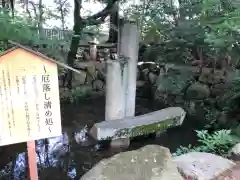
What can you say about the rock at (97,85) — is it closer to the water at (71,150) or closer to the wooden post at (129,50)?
the water at (71,150)

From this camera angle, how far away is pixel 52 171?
5.10 m

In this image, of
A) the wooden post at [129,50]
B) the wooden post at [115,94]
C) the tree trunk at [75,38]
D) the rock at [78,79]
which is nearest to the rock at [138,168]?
the wooden post at [115,94]

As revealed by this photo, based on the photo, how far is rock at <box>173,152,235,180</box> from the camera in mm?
3223

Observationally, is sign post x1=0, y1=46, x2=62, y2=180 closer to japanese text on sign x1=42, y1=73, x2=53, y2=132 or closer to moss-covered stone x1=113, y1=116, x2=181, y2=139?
japanese text on sign x1=42, y1=73, x2=53, y2=132

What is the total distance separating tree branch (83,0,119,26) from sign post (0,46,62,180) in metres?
5.12

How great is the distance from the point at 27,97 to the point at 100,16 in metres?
5.54

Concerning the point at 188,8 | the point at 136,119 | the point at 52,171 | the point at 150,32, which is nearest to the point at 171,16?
the point at 188,8

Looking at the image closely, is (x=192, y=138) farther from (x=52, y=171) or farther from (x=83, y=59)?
(x=83, y=59)

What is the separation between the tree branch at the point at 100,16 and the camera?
721 cm

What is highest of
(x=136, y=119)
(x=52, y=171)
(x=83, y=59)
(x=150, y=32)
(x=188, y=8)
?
(x=188, y=8)

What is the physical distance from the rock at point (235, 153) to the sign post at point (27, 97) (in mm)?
2464

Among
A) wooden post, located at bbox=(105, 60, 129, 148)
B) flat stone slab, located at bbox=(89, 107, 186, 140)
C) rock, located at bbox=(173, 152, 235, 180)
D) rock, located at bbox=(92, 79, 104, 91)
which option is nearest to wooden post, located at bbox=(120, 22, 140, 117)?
wooden post, located at bbox=(105, 60, 129, 148)

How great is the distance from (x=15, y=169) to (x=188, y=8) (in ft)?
14.4

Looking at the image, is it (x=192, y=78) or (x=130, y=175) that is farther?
(x=192, y=78)
